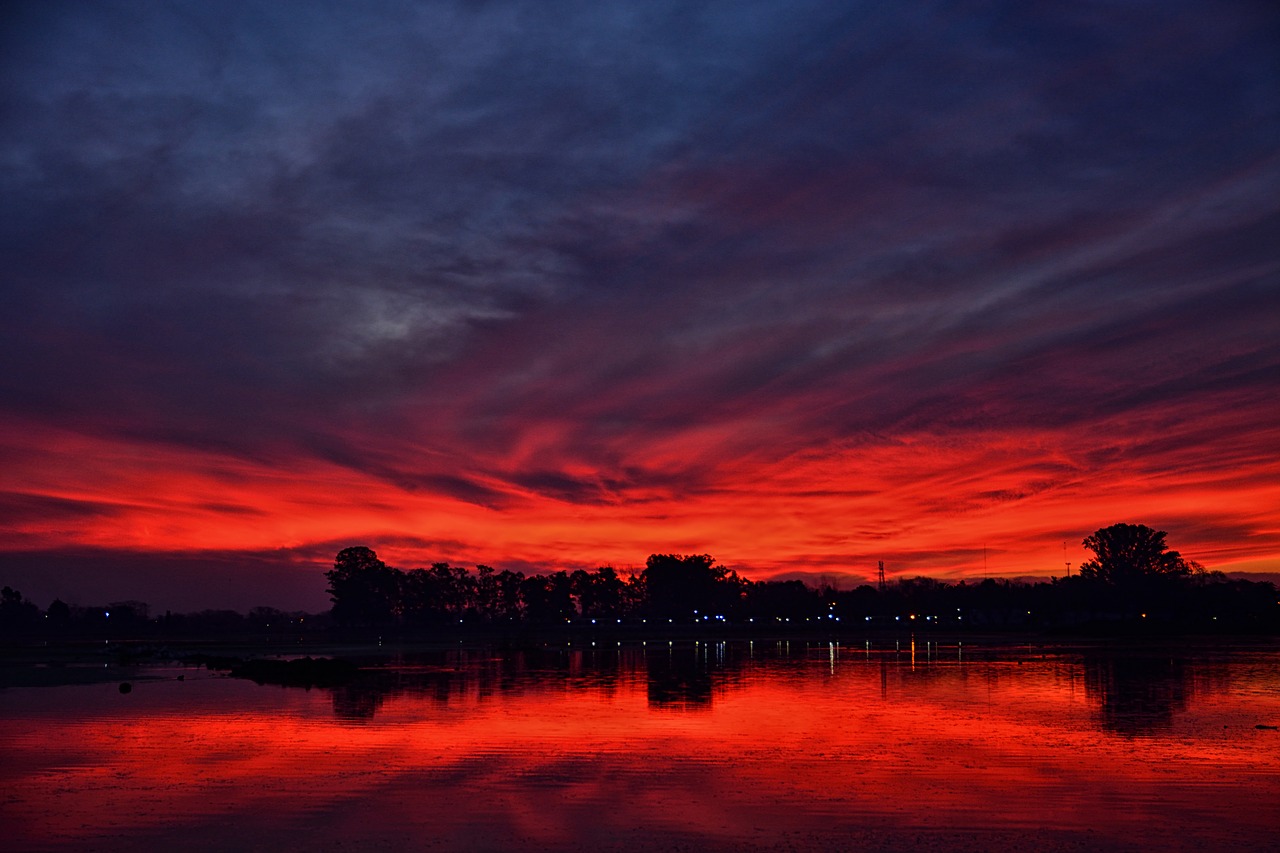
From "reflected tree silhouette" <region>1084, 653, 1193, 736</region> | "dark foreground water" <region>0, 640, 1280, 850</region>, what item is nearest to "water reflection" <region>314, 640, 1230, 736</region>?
"reflected tree silhouette" <region>1084, 653, 1193, 736</region>

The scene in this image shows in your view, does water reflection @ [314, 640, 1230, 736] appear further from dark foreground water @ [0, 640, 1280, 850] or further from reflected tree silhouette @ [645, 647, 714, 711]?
dark foreground water @ [0, 640, 1280, 850]

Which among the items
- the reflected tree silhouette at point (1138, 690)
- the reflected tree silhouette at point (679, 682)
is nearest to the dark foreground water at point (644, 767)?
the reflected tree silhouette at point (1138, 690)

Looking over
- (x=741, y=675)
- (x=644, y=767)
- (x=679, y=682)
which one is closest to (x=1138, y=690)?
(x=741, y=675)

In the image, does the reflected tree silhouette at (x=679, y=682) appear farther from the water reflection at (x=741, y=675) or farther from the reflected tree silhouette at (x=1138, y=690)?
the reflected tree silhouette at (x=1138, y=690)

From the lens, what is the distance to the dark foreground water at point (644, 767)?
2320 cm

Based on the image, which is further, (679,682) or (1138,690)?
(679,682)

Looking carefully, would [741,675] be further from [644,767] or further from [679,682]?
[644,767]

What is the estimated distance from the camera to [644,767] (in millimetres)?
32375

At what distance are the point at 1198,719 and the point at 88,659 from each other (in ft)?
322

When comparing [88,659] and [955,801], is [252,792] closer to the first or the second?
[955,801]

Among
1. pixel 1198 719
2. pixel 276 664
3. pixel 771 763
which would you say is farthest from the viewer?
pixel 276 664

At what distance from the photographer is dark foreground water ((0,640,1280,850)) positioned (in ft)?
76.1

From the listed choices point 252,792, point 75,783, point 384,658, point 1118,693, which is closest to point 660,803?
point 252,792

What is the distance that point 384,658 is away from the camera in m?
105
